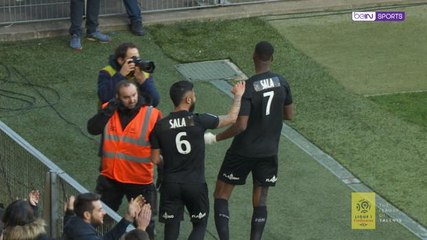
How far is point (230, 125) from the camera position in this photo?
971 centimetres

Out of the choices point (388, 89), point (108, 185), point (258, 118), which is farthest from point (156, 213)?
point (388, 89)

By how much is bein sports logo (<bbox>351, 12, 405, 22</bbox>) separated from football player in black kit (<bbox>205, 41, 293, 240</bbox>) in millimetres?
6488

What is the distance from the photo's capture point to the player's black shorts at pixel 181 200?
9211 mm

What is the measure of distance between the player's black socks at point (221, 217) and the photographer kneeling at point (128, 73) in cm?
113

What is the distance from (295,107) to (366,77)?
158 cm

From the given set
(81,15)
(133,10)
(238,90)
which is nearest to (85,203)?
(238,90)

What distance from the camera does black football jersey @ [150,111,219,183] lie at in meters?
9.06

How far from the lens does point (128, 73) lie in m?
9.90

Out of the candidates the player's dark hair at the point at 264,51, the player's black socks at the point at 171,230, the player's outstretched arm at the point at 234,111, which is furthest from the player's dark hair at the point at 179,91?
the player's black socks at the point at 171,230

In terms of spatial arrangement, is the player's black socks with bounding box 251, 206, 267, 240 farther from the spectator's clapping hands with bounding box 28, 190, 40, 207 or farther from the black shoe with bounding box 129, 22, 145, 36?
the black shoe with bounding box 129, 22, 145, 36

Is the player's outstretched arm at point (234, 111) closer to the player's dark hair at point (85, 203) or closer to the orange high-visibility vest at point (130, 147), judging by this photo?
the orange high-visibility vest at point (130, 147)

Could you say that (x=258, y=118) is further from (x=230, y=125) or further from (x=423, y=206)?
(x=423, y=206)

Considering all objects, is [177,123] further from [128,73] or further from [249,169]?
[249,169]

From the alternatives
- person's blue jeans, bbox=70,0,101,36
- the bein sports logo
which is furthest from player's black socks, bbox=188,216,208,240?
the bein sports logo
